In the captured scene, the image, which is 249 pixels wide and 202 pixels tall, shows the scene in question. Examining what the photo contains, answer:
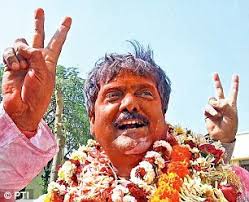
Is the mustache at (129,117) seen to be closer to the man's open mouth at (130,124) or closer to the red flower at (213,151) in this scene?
the man's open mouth at (130,124)

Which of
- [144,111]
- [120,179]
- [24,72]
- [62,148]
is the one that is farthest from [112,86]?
[62,148]

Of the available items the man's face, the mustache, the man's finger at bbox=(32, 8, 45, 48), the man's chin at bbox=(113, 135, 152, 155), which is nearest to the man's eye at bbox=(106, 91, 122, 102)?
the man's face

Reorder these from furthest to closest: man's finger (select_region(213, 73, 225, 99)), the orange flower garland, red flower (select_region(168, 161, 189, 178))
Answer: man's finger (select_region(213, 73, 225, 99)), red flower (select_region(168, 161, 189, 178)), the orange flower garland

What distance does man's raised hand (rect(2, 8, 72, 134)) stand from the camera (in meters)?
1.95

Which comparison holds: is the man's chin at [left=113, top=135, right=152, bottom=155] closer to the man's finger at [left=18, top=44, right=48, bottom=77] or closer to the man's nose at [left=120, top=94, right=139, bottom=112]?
the man's nose at [left=120, top=94, right=139, bottom=112]

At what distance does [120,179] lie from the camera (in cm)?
283

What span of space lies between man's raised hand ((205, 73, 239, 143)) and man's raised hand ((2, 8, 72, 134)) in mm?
1350

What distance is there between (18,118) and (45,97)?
135 millimetres

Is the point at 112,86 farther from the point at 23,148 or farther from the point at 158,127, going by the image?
the point at 23,148

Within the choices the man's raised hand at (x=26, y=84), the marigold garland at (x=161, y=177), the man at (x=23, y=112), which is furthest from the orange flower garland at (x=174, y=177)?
the man's raised hand at (x=26, y=84)

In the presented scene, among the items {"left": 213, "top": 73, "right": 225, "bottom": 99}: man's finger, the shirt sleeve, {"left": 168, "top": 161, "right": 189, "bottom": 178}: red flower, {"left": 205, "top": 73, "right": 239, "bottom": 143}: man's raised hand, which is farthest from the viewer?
{"left": 213, "top": 73, "right": 225, "bottom": 99}: man's finger

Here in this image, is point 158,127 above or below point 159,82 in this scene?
below

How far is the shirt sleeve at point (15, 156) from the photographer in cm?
191

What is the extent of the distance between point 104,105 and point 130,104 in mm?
172
